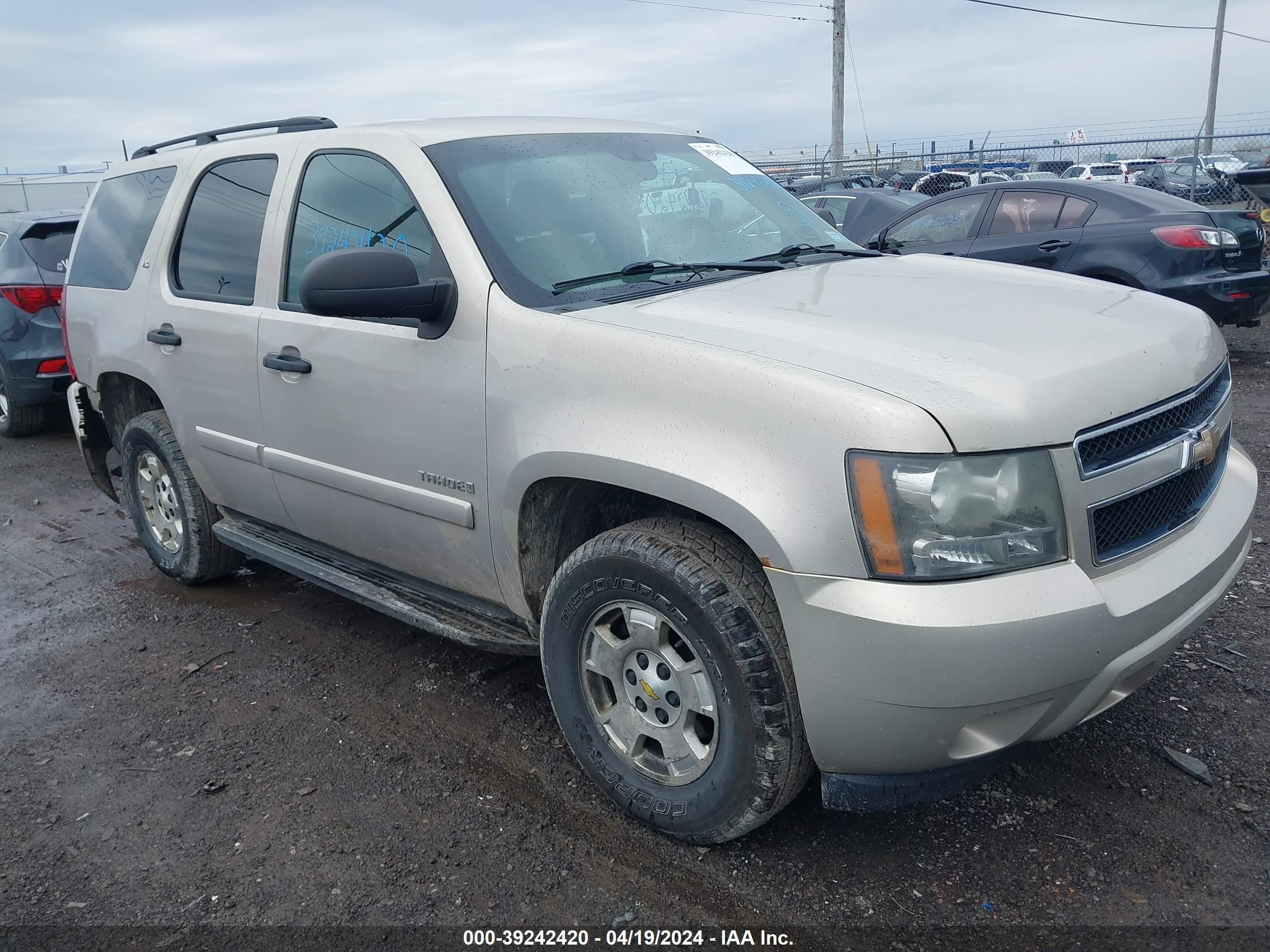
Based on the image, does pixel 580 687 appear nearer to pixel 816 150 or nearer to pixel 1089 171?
pixel 816 150

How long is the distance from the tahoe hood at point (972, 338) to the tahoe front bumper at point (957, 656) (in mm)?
344

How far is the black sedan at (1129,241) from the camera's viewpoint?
8.23 meters

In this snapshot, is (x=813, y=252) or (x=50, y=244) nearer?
(x=813, y=252)

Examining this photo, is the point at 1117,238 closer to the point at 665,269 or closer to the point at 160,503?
the point at 665,269

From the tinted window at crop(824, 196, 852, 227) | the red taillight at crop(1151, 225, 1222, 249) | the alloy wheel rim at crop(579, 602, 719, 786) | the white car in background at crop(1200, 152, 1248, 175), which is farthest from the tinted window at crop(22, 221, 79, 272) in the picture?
the white car in background at crop(1200, 152, 1248, 175)

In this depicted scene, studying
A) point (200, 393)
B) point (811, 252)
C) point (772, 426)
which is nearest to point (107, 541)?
point (200, 393)

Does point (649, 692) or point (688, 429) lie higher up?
point (688, 429)

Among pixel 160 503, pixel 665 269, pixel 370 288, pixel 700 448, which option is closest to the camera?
pixel 700 448

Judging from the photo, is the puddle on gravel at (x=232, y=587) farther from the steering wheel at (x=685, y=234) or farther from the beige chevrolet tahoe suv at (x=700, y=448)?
the steering wheel at (x=685, y=234)

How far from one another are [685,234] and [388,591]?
1592mm

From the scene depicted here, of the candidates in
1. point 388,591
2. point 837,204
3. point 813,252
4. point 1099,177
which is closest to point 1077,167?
point 1099,177

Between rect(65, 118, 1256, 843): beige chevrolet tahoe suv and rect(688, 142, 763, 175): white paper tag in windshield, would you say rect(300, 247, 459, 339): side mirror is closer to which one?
rect(65, 118, 1256, 843): beige chevrolet tahoe suv

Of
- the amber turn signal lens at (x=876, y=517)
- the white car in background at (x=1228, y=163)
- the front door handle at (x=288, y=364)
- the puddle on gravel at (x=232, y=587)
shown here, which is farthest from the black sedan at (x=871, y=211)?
the white car in background at (x=1228, y=163)

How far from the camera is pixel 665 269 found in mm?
3188
